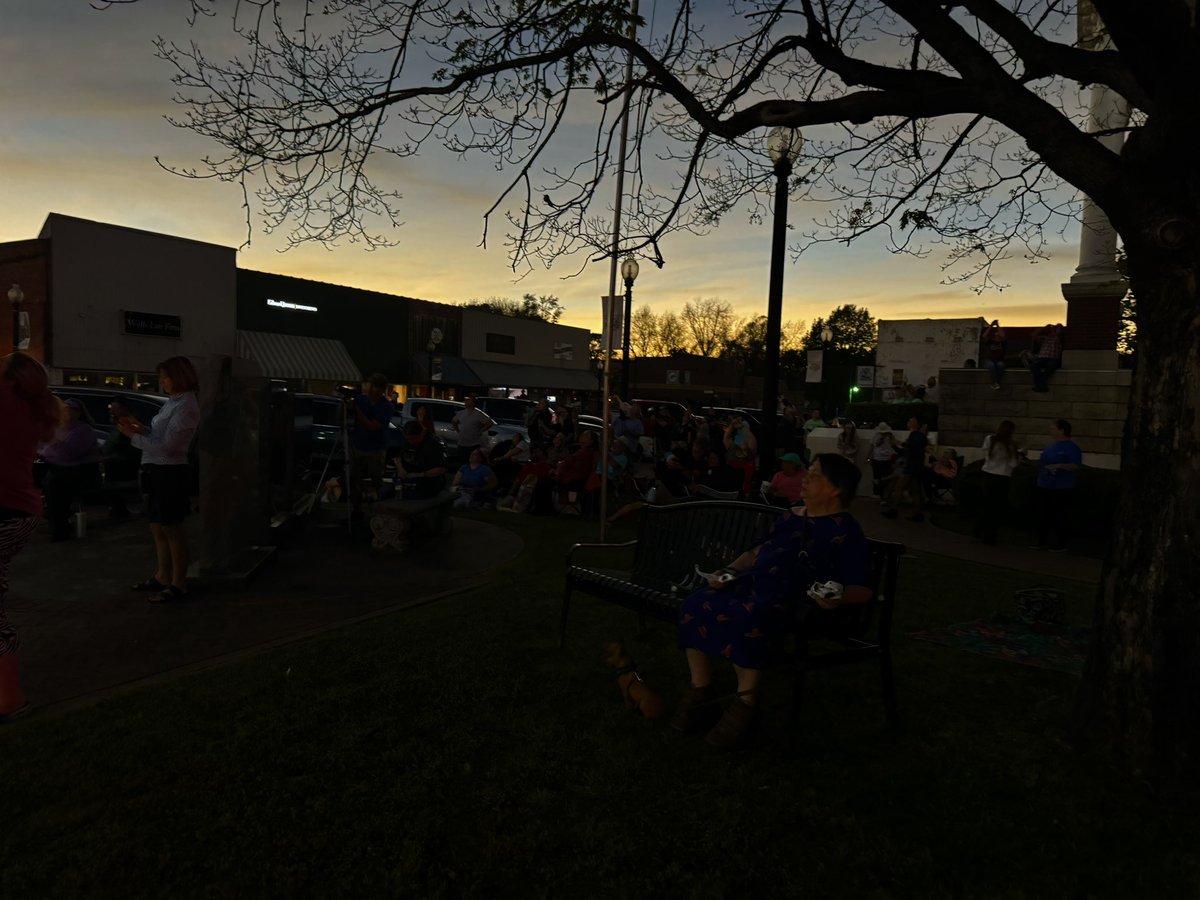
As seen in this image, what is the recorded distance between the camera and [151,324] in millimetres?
33094

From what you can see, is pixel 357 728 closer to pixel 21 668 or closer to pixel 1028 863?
pixel 21 668

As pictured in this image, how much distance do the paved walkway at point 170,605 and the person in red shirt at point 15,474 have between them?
0.96 feet

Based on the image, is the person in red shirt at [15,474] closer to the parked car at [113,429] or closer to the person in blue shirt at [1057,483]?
the parked car at [113,429]

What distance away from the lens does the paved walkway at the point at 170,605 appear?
4812 mm

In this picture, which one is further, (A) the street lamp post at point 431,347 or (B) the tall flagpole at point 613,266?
(A) the street lamp post at point 431,347

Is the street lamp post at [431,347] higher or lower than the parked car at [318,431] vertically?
higher

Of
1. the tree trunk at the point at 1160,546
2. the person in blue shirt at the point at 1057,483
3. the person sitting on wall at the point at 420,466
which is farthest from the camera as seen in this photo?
the person sitting on wall at the point at 420,466

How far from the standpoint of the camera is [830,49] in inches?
187

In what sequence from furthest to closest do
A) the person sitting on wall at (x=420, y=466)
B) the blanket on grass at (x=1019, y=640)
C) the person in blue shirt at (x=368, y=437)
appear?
the person sitting on wall at (x=420, y=466) → the person in blue shirt at (x=368, y=437) → the blanket on grass at (x=1019, y=640)

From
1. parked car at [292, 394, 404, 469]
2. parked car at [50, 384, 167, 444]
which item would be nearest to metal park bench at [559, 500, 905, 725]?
parked car at [292, 394, 404, 469]

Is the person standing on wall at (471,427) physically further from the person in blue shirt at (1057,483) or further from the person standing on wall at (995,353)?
the person standing on wall at (995,353)

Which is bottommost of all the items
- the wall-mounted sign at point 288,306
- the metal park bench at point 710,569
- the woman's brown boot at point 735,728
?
the woman's brown boot at point 735,728

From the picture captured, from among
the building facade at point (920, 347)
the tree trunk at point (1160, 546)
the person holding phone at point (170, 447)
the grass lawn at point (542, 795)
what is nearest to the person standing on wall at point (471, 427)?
the person holding phone at point (170, 447)

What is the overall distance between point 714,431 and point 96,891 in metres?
15.3
